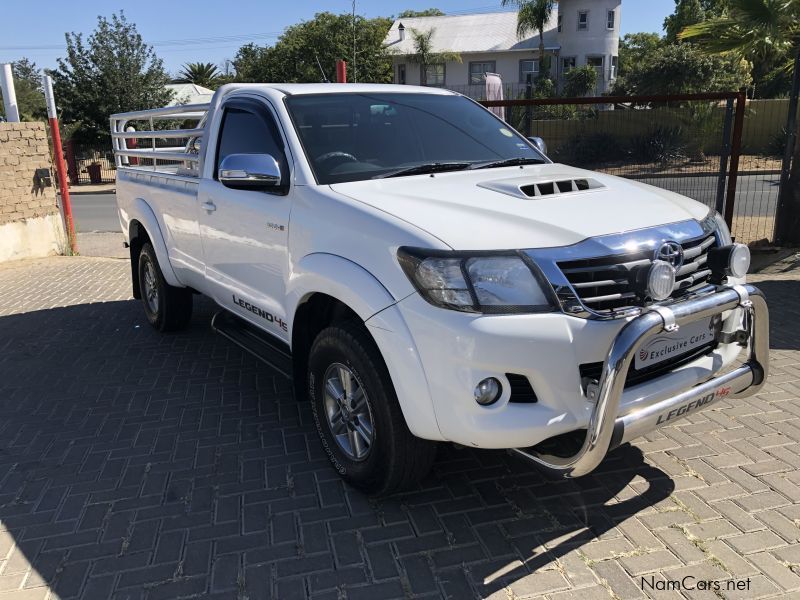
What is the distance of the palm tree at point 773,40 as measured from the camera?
829 cm

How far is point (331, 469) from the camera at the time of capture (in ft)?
12.6

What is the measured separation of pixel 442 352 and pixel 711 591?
4.80 feet

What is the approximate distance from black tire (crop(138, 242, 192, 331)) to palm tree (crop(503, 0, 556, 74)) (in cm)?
3858

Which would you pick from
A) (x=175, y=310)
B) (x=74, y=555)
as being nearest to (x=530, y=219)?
(x=74, y=555)

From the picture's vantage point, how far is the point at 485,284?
9.04ft

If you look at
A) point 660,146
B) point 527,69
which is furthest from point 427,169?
point 527,69

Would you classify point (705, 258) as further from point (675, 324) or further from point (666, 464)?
point (666, 464)

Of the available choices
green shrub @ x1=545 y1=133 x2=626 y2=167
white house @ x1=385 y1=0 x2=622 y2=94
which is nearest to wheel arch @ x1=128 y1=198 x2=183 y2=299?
green shrub @ x1=545 y1=133 x2=626 y2=167

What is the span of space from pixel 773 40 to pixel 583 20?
3534cm

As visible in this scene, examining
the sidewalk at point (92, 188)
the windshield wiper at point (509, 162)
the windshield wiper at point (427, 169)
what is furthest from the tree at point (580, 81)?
the windshield wiper at point (427, 169)

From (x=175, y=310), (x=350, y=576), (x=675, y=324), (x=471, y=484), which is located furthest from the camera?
(x=175, y=310)

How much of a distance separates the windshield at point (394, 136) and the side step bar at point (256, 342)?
1188 mm

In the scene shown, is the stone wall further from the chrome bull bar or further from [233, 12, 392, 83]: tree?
[233, 12, 392, 83]: tree

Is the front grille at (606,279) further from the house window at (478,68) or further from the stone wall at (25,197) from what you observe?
the house window at (478,68)
